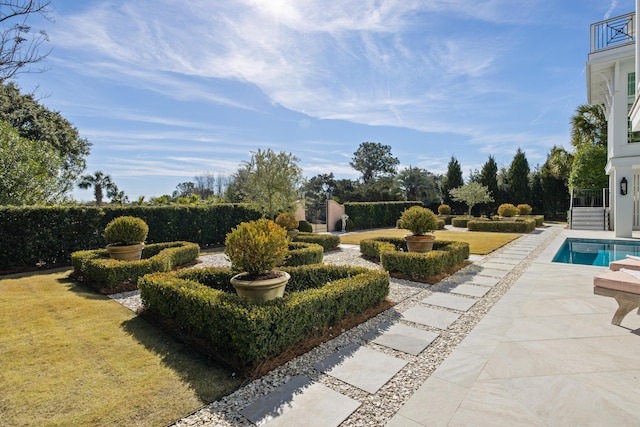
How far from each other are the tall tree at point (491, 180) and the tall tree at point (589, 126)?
6.74 meters

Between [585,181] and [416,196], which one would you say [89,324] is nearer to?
[585,181]

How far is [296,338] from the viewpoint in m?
3.47

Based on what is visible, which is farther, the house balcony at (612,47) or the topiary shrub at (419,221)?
the house balcony at (612,47)

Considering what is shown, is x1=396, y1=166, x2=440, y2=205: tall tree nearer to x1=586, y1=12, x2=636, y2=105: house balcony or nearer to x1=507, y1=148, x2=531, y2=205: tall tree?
x1=507, y1=148, x2=531, y2=205: tall tree

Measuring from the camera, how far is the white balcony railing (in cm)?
1199

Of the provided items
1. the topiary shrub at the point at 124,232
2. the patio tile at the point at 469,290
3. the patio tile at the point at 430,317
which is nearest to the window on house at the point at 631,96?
the patio tile at the point at 469,290

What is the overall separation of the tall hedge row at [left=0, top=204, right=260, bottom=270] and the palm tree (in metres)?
21.5

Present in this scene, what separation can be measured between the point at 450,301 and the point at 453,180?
997 inches

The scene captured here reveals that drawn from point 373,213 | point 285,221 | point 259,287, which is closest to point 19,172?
point 285,221

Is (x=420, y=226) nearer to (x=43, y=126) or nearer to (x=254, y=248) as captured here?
(x=254, y=248)

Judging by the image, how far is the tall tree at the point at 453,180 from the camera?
27.6 metres

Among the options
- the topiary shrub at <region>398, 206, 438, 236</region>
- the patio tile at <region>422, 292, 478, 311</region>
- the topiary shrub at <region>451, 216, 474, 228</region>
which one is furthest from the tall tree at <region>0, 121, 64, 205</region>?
the topiary shrub at <region>451, 216, 474, 228</region>

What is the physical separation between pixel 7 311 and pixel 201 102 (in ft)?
29.7

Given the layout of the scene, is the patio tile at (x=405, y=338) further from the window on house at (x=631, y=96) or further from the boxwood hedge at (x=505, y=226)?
the boxwood hedge at (x=505, y=226)
